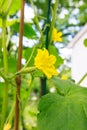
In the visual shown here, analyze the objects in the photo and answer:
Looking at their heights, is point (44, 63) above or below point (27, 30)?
below

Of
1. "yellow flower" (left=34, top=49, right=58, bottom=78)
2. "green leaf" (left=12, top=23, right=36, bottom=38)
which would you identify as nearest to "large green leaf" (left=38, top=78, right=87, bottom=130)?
"yellow flower" (left=34, top=49, right=58, bottom=78)

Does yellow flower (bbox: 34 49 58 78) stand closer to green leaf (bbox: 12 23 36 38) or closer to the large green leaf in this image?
the large green leaf

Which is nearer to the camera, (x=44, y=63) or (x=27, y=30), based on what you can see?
(x=44, y=63)

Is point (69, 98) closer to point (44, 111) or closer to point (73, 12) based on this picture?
point (44, 111)

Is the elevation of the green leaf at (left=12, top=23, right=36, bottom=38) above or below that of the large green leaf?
above

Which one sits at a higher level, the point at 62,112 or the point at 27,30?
the point at 27,30

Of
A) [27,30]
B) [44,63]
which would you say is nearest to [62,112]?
[44,63]

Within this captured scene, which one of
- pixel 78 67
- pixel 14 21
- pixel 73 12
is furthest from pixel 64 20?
pixel 14 21

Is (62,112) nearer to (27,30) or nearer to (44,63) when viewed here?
(44,63)
